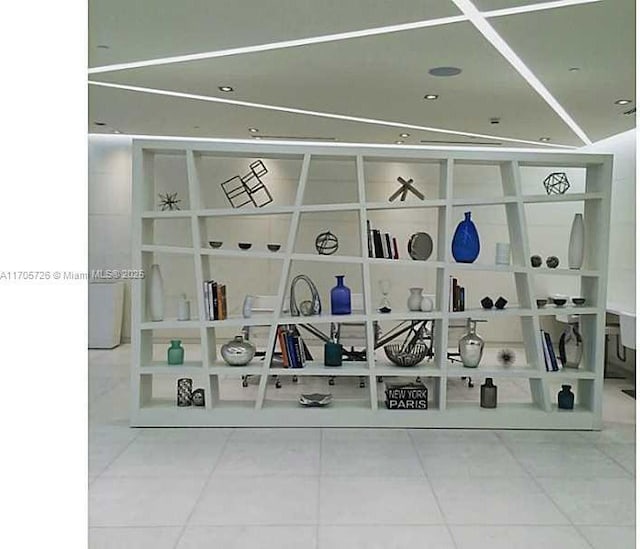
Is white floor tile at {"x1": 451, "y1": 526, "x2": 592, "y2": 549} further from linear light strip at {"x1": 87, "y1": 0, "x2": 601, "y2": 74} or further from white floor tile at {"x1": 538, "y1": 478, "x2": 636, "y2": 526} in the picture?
linear light strip at {"x1": 87, "y1": 0, "x2": 601, "y2": 74}

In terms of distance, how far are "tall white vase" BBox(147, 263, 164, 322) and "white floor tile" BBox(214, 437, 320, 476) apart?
1.06 meters

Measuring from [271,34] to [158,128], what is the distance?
352 cm

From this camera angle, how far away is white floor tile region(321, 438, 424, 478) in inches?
139

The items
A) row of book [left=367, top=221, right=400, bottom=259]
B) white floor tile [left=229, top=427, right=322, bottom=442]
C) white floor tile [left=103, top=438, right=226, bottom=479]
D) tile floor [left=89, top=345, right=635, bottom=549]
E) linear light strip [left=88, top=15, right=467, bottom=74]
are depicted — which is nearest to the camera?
tile floor [left=89, top=345, right=635, bottom=549]

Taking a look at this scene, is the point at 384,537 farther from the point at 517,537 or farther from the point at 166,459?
the point at 166,459

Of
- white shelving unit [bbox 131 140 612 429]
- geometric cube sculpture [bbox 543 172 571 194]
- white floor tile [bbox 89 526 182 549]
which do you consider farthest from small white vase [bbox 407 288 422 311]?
geometric cube sculpture [bbox 543 172 571 194]

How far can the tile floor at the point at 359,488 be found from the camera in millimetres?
2746

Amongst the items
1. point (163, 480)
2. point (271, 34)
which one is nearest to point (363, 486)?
point (163, 480)

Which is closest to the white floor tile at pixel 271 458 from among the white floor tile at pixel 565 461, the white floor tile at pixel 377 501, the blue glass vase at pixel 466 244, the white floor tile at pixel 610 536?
the white floor tile at pixel 377 501

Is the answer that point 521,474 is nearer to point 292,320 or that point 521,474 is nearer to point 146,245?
point 292,320

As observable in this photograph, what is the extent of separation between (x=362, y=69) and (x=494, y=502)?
2.90m

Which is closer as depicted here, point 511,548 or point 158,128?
point 511,548

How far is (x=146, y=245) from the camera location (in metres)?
4.29

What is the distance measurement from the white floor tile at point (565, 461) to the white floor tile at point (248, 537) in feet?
5.11
